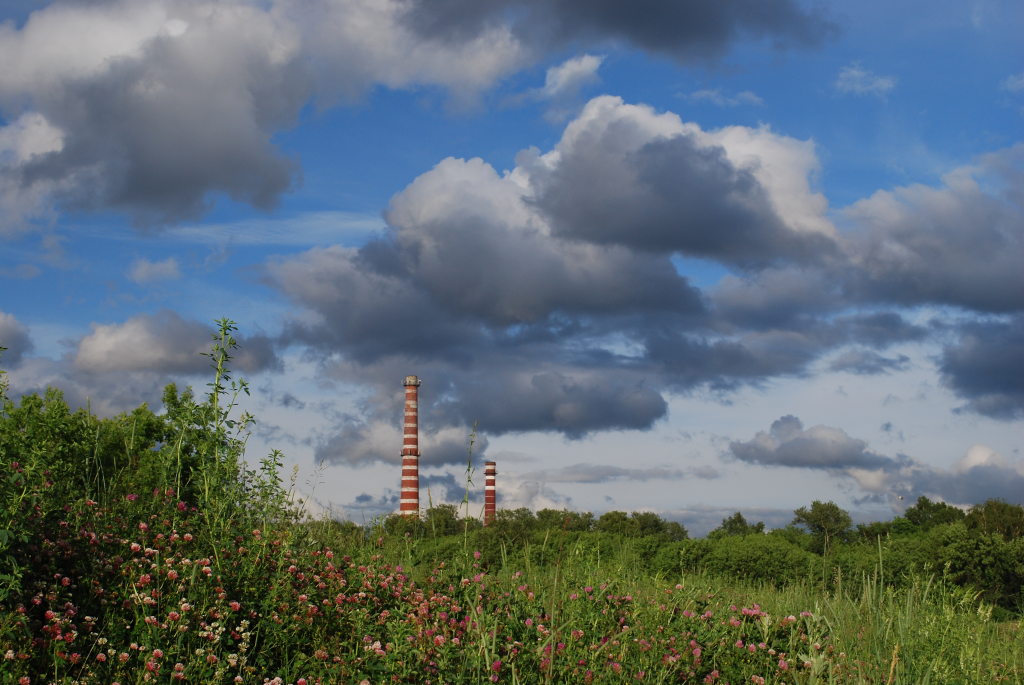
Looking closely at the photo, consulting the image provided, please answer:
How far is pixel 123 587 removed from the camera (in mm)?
5727

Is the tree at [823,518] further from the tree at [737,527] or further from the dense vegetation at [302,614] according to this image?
the dense vegetation at [302,614]

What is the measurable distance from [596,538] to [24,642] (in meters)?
12.1

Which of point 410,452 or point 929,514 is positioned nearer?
point 929,514

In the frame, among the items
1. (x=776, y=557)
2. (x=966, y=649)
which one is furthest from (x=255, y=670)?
(x=776, y=557)

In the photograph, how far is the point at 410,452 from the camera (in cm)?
3934

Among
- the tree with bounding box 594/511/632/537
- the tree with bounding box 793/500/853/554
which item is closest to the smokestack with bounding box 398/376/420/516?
the tree with bounding box 594/511/632/537

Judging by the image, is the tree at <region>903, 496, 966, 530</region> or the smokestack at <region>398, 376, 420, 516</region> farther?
the smokestack at <region>398, 376, 420, 516</region>

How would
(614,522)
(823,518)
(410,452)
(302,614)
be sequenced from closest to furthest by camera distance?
(302,614) < (823,518) < (614,522) < (410,452)

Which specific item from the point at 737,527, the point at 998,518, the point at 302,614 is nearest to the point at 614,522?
the point at 737,527

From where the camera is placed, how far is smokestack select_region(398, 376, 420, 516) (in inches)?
1527

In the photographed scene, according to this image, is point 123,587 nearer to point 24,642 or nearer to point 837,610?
point 24,642

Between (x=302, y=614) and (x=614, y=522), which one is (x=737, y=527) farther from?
(x=302, y=614)

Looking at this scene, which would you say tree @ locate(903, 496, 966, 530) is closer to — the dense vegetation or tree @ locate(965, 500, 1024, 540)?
tree @ locate(965, 500, 1024, 540)

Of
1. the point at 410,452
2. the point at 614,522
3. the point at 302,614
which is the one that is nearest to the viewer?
the point at 302,614
